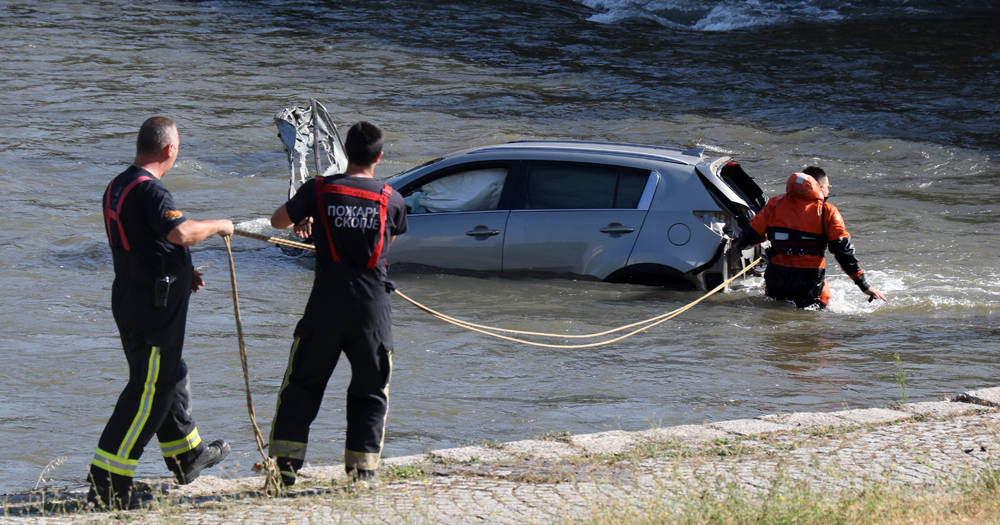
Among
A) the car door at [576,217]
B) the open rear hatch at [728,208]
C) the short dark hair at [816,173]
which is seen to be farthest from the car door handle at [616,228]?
the short dark hair at [816,173]

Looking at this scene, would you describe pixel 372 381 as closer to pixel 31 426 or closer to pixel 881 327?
pixel 31 426

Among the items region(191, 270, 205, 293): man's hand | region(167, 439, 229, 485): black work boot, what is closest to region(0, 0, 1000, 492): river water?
region(167, 439, 229, 485): black work boot

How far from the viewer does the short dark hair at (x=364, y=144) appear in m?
5.51

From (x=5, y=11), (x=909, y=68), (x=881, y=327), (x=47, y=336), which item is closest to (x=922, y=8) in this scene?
(x=909, y=68)

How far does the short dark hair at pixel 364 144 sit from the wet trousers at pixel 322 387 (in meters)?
0.77

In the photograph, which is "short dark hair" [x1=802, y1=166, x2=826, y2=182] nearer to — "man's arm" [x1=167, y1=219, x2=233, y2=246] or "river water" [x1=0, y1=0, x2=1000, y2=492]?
"river water" [x1=0, y1=0, x2=1000, y2=492]

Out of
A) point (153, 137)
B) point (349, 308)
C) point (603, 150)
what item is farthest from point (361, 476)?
point (603, 150)

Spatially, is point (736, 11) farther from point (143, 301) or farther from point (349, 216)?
point (143, 301)

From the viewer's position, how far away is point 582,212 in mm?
10812

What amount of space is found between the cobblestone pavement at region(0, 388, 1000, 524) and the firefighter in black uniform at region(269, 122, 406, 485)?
0.83 feet

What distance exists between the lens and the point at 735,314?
34.4 ft

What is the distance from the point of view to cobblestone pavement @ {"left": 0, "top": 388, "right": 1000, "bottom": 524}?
16.8 feet

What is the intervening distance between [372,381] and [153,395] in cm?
99

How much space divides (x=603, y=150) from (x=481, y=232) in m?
1.35
